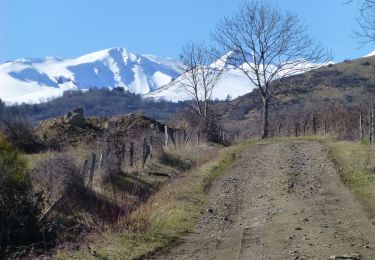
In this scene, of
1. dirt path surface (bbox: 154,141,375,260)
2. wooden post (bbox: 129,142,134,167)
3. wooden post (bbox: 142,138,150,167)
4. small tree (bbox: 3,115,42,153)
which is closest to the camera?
dirt path surface (bbox: 154,141,375,260)

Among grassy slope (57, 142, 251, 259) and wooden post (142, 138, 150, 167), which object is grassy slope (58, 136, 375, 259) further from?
wooden post (142, 138, 150, 167)

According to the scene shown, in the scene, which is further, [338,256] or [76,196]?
[76,196]

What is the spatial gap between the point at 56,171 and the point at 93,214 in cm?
246

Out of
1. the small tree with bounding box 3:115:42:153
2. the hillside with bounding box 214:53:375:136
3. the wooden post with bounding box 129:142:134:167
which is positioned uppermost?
the hillside with bounding box 214:53:375:136

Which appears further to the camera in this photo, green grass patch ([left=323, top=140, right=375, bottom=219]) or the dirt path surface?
green grass patch ([left=323, top=140, right=375, bottom=219])

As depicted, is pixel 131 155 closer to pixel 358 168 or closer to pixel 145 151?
pixel 145 151

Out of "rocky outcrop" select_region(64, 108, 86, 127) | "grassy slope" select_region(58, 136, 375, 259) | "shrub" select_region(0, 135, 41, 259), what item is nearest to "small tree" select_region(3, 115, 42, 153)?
"rocky outcrop" select_region(64, 108, 86, 127)

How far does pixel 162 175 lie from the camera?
21000 mm

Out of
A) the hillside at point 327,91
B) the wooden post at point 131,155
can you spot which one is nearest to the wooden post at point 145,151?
the wooden post at point 131,155

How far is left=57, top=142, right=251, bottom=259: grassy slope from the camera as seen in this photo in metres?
9.33

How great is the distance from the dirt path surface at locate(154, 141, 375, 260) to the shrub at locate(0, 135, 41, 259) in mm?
3594

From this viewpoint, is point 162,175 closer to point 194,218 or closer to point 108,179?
point 108,179

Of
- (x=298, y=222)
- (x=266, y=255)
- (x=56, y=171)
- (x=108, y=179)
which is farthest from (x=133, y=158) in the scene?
(x=266, y=255)

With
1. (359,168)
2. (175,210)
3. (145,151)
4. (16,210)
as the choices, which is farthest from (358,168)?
(16,210)
